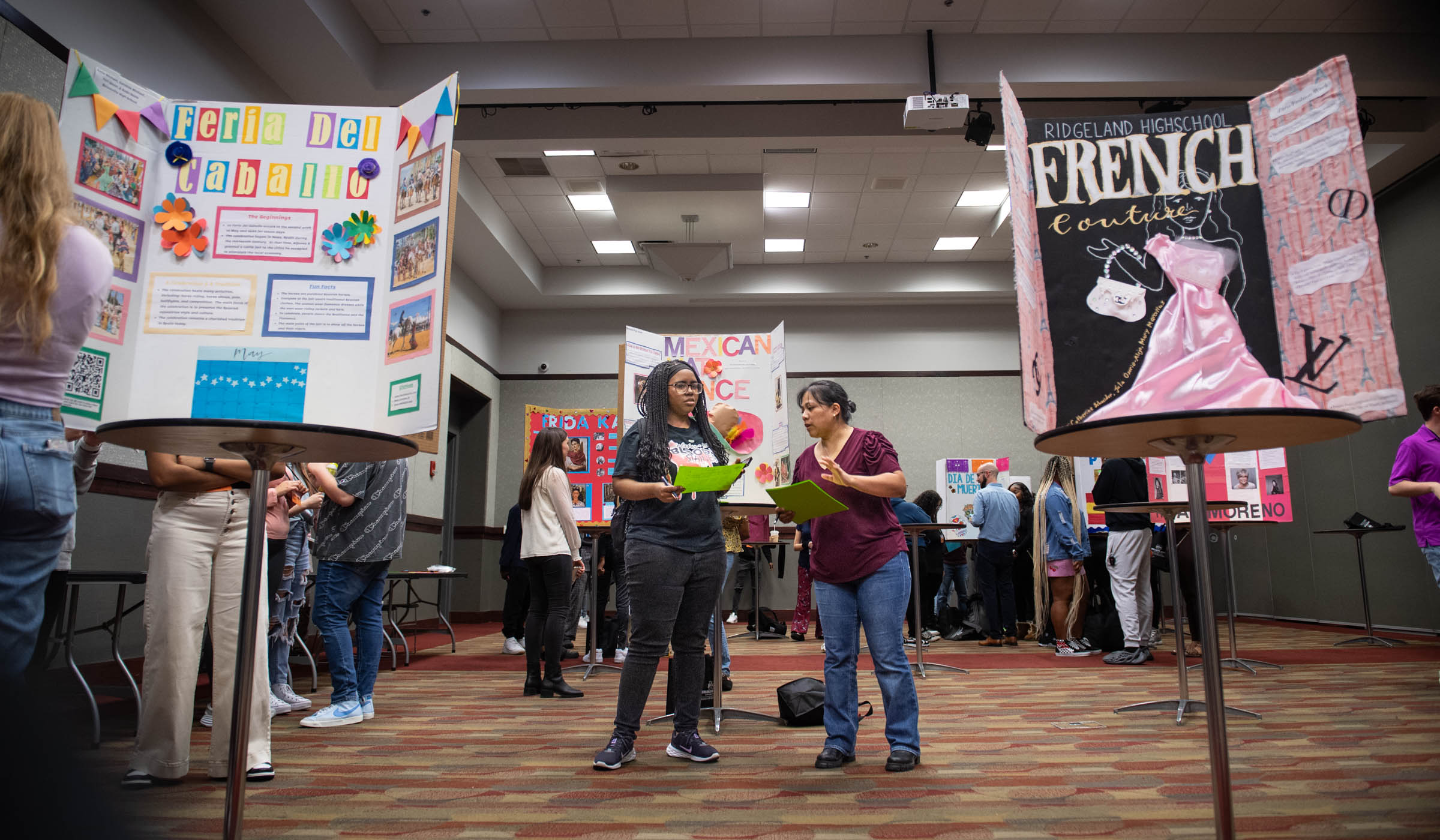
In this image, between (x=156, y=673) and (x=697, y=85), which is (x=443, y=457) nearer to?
(x=697, y=85)

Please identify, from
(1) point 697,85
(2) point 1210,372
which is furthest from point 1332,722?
(1) point 697,85

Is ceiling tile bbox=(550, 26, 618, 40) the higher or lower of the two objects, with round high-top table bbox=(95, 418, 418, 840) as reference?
higher

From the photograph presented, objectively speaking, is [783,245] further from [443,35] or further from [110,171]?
[110,171]

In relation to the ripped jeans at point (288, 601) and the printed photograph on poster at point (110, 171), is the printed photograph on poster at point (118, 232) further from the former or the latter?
the ripped jeans at point (288, 601)

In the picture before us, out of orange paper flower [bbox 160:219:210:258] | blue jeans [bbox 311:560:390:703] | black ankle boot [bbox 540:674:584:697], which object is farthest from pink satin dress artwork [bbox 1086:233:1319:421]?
black ankle boot [bbox 540:674:584:697]

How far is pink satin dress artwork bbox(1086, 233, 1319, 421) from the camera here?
Answer: 6.40 ft

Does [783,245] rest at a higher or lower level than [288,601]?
higher

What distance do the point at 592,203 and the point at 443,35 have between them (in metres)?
2.96

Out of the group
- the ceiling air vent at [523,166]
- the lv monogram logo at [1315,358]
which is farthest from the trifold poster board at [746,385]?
the ceiling air vent at [523,166]

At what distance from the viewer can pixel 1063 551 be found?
6.29 metres

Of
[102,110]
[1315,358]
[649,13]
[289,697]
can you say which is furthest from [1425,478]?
[649,13]

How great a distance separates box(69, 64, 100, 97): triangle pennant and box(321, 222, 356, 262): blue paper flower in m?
0.62

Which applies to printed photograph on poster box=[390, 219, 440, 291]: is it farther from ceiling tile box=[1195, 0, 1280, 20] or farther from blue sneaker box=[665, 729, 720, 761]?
ceiling tile box=[1195, 0, 1280, 20]

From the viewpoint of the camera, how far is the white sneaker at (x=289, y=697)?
380 centimetres
